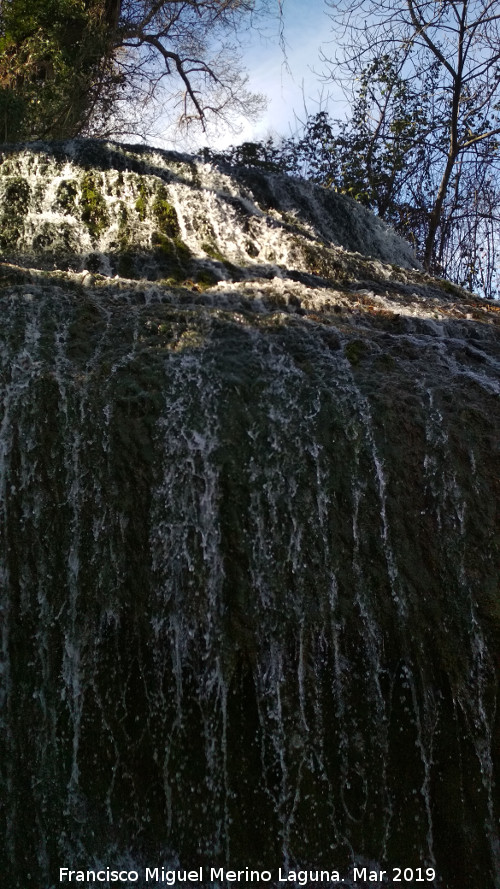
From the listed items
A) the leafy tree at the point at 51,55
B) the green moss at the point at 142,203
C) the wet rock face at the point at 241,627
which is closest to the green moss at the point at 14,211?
the green moss at the point at 142,203

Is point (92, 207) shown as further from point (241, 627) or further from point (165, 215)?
point (241, 627)

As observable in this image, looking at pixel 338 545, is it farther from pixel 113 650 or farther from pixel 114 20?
pixel 114 20

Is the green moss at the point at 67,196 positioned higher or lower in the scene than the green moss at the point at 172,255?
higher

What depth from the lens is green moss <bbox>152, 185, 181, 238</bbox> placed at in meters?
5.30

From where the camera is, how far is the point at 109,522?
263cm

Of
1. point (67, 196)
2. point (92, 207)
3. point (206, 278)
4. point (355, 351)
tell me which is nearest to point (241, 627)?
point (355, 351)

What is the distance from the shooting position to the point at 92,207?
535cm

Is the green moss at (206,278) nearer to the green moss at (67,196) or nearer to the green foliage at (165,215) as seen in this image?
the green foliage at (165,215)

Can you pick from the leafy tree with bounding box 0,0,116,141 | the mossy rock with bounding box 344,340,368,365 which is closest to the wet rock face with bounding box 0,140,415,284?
the mossy rock with bounding box 344,340,368,365

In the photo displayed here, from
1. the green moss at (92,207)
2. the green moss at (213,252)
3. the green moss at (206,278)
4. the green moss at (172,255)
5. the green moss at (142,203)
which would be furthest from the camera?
the green moss at (142,203)

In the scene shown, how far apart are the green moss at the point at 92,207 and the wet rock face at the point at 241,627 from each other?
255 cm

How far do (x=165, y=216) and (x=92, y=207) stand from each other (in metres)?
0.52

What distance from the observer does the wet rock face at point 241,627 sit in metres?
2.53

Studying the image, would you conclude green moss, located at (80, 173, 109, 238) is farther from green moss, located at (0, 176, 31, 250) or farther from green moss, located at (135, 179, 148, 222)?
green moss, located at (0, 176, 31, 250)
